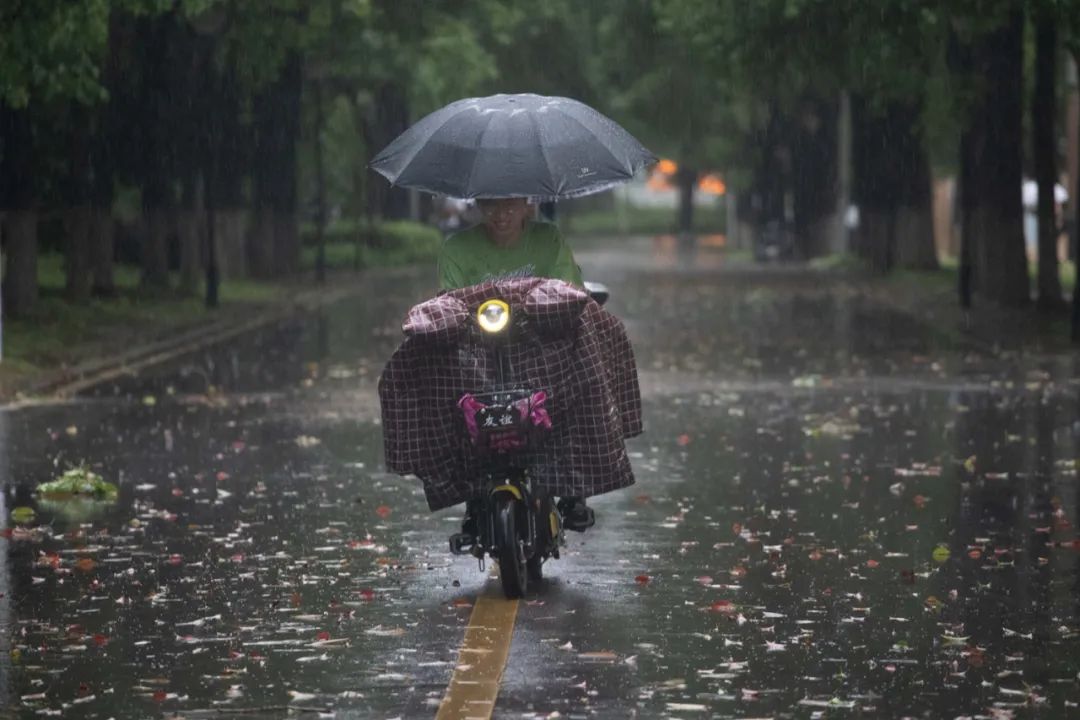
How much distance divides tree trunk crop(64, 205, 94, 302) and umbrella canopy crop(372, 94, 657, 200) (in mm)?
22136

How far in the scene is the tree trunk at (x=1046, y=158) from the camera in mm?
28469

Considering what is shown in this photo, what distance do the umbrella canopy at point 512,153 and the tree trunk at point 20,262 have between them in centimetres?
1829

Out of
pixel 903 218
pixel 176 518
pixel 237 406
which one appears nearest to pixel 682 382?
pixel 237 406

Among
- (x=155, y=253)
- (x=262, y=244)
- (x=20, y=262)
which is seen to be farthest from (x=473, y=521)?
(x=262, y=244)

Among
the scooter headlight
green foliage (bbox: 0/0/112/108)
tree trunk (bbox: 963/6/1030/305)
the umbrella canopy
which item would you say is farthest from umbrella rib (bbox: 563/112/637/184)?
tree trunk (bbox: 963/6/1030/305)

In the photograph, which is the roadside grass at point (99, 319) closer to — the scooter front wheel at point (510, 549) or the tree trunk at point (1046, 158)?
the tree trunk at point (1046, 158)

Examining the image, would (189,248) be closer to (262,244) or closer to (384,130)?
(262,244)

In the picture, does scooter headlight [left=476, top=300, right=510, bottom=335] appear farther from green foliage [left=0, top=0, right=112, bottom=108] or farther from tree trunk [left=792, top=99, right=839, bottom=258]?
tree trunk [left=792, top=99, right=839, bottom=258]

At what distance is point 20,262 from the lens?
27.8m

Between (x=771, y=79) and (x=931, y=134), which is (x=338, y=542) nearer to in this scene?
(x=771, y=79)

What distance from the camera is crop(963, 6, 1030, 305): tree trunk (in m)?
30.9

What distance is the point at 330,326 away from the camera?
102 feet

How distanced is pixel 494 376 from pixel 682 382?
11877mm

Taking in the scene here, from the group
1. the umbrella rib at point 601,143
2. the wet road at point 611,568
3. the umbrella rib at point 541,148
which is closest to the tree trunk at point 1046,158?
Result: the wet road at point 611,568
